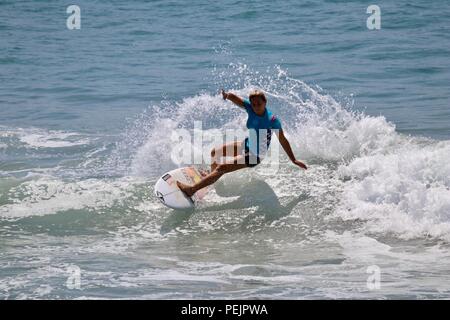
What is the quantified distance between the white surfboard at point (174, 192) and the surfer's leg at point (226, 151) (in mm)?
334

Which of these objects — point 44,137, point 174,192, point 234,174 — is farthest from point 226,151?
point 44,137

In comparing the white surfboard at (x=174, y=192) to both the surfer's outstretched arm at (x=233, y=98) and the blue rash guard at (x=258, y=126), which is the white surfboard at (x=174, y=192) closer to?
the blue rash guard at (x=258, y=126)

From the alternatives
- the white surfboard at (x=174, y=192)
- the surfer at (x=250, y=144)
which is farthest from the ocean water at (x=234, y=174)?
the surfer at (x=250, y=144)

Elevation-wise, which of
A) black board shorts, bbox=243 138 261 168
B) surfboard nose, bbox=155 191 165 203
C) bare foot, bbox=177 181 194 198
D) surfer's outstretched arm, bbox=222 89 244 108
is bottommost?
surfboard nose, bbox=155 191 165 203

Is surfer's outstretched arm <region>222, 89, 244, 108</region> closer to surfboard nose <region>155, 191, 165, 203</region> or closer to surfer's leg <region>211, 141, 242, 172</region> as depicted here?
surfer's leg <region>211, 141, 242, 172</region>

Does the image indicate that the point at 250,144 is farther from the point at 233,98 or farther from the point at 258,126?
the point at 233,98

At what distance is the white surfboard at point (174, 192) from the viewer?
9484mm

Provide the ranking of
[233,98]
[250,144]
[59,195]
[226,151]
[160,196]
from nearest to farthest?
[233,98] < [250,144] < [160,196] < [226,151] < [59,195]

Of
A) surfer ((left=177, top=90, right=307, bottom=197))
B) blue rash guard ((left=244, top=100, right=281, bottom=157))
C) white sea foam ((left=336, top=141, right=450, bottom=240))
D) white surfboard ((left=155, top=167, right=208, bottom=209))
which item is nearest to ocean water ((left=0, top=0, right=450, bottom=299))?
white sea foam ((left=336, top=141, right=450, bottom=240))

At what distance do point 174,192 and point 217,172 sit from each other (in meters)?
0.55

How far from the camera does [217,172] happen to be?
940cm

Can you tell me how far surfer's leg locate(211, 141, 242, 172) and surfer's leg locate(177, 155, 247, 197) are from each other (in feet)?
0.49

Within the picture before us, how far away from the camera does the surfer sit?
9.06 metres
